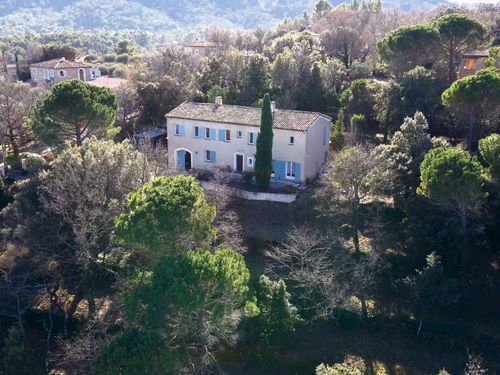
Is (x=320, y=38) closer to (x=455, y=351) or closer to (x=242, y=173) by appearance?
(x=242, y=173)

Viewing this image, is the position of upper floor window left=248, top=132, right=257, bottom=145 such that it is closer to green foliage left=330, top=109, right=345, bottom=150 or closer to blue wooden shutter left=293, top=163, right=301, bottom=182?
blue wooden shutter left=293, top=163, right=301, bottom=182

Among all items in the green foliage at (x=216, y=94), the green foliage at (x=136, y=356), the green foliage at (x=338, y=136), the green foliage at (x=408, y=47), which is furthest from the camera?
the green foliage at (x=216, y=94)

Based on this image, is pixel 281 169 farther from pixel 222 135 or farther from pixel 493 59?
pixel 493 59

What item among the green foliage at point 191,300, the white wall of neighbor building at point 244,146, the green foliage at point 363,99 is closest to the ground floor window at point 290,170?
the white wall of neighbor building at point 244,146

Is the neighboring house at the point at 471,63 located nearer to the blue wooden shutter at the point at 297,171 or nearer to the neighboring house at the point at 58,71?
the blue wooden shutter at the point at 297,171

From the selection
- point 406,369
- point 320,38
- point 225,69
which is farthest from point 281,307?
point 320,38

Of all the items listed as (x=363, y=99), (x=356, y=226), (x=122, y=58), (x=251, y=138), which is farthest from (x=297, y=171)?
(x=122, y=58)
